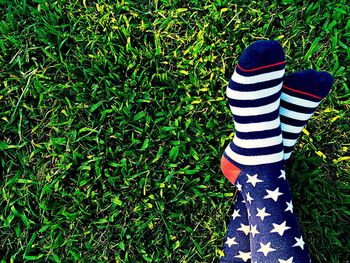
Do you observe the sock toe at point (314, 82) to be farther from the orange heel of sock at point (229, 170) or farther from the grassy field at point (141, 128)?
the orange heel of sock at point (229, 170)

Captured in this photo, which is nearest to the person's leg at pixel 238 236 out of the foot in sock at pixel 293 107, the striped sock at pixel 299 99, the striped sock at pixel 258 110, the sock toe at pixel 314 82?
the foot in sock at pixel 293 107

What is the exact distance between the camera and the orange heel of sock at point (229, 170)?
1501mm

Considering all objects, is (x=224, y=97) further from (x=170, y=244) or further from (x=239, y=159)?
(x=170, y=244)

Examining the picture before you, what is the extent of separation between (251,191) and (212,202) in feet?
0.62

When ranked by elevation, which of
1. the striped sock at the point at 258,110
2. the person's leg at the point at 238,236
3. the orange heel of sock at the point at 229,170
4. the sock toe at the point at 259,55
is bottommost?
the person's leg at the point at 238,236

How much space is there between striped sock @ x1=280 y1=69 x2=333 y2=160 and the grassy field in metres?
0.11

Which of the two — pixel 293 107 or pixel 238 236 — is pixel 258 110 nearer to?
pixel 293 107

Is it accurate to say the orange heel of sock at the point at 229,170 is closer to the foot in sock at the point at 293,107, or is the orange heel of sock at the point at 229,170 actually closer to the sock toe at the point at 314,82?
the foot in sock at the point at 293,107

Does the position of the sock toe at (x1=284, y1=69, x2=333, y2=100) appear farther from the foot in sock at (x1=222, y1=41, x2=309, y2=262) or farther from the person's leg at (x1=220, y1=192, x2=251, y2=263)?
the person's leg at (x1=220, y1=192, x2=251, y2=263)

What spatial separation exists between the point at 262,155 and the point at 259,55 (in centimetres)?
31

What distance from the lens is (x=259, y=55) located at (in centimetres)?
143

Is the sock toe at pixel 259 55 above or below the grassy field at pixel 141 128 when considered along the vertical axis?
above

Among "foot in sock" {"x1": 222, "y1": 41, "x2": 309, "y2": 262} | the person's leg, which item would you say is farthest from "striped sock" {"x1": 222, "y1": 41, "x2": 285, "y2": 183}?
the person's leg

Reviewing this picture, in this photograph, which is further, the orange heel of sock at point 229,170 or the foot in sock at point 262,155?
the orange heel of sock at point 229,170
